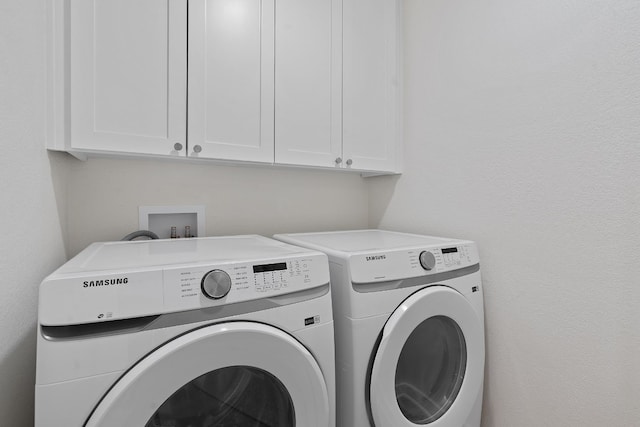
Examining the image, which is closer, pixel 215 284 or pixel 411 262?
pixel 215 284

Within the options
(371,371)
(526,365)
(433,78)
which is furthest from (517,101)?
(371,371)

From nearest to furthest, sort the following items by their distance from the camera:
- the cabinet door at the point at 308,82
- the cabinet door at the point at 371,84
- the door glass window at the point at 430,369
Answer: the door glass window at the point at 430,369 → the cabinet door at the point at 308,82 → the cabinet door at the point at 371,84

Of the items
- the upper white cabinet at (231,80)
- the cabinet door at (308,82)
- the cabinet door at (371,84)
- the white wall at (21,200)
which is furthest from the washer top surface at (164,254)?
the cabinet door at (371,84)

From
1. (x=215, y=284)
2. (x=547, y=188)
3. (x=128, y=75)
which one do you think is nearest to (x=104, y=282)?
(x=215, y=284)

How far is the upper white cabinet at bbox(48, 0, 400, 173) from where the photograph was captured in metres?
0.99

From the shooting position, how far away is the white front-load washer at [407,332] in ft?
3.08

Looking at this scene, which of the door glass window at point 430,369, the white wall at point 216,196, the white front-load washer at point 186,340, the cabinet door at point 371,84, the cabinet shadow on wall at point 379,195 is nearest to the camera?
the white front-load washer at point 186,340

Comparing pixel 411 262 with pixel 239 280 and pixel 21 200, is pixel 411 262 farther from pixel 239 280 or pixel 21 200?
A: pixel 21 200

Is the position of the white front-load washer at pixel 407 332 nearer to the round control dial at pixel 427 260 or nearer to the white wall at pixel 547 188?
the round control dial at pixel 427 260

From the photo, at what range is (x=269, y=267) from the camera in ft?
2.66

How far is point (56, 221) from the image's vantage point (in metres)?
1.04

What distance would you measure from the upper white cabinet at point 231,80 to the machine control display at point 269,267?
60 cm

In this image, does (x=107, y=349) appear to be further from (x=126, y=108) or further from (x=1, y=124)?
(x=126, y=108)

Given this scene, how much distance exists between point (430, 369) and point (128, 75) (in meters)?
1.52
